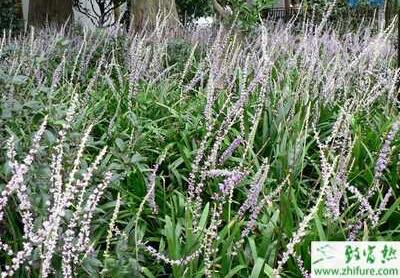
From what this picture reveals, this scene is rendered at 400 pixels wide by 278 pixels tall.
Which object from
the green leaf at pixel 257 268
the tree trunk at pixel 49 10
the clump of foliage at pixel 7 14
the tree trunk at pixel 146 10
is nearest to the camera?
the green leaf at pixel 257 268

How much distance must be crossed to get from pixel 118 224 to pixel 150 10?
18.2ft

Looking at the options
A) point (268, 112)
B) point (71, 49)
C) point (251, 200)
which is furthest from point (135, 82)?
point (71, 49)

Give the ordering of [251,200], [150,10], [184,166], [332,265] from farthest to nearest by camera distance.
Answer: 1. [150,10]
2. [184,166]
3. [251,200]
4. [332,265]

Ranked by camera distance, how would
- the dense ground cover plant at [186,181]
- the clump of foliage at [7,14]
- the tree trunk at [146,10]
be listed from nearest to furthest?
the dense ground cover plant at [186,181], the tree trunk at [146,10], the clump of foliage at [7,14]

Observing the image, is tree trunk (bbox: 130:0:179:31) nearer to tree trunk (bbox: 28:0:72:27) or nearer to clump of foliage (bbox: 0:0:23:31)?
tree trunk (bbox: 28:0:72:27)

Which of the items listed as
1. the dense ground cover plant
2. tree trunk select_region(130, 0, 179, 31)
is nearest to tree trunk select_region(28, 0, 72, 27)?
tree trunk select_region(130, 0, 179, 31)

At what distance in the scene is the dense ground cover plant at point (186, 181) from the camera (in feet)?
6.93

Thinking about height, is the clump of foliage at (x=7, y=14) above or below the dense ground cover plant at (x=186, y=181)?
above

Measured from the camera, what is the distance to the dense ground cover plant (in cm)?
211

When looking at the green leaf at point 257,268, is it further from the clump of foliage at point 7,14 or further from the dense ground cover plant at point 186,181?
the clump of foliage at point 7,14

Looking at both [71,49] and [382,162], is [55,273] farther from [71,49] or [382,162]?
[71,49]

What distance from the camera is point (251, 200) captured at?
2.35m

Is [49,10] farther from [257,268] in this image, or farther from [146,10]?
[257,268]

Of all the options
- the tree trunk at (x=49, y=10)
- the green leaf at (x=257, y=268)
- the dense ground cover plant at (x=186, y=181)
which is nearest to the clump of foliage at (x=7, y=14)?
the tree trunk at (x=49, y=10)
